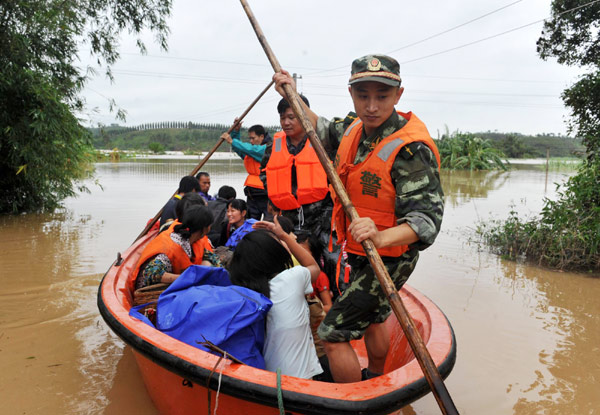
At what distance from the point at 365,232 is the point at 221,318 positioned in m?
0.79

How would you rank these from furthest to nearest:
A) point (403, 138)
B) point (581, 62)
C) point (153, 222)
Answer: point (581, 62)
point (153, 222)
point (403, 138)

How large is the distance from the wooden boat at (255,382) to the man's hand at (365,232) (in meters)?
0.59

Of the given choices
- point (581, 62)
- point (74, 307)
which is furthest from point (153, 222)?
point (581, 62)

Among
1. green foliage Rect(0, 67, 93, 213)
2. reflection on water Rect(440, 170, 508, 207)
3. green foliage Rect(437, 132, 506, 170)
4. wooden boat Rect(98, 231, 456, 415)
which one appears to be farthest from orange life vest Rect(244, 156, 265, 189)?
green foliage Rect(437, 132, 506, 170)

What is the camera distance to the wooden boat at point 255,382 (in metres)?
1.74

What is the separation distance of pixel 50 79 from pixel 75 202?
14.1ft

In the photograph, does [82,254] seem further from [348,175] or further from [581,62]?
[581,62]

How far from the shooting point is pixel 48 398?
291cm

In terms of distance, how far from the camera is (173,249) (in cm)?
325

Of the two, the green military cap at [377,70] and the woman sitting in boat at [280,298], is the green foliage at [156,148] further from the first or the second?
the green military cap at [377,70]

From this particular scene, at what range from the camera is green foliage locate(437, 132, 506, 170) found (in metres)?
23.7

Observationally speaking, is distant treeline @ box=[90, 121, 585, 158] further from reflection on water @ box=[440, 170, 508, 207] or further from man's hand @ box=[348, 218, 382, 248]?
man's hand @ box=[348, 218, 382, 248]

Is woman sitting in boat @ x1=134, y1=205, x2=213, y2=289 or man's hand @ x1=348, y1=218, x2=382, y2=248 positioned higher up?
man's hand @ x1=348, y1=218, x2=382, y2=248

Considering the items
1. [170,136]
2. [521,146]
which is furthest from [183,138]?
[521,146]
